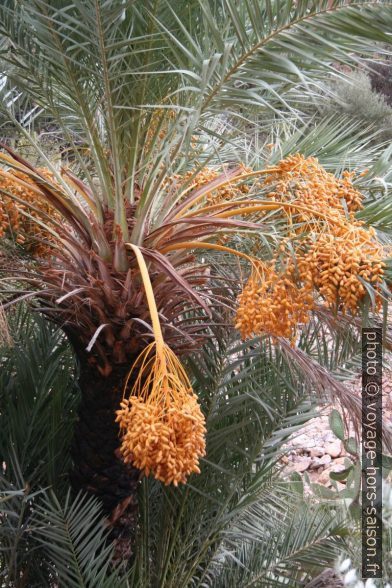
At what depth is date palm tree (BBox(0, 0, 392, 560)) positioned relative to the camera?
1973 mm

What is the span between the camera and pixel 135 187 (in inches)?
98.0

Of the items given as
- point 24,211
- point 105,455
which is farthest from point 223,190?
point 105,455

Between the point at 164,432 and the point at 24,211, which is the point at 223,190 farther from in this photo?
the point at 164,432

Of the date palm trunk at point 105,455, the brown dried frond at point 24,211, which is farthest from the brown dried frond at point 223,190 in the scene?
the date palm trunk at point 105,455

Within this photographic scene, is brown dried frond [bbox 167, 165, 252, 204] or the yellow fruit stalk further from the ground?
brown dried frond [bbox 167, 165, 252, 204]

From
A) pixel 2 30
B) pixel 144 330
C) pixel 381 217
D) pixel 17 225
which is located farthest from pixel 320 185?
pixel 2 30

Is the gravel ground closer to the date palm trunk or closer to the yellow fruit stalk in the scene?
the date palm trunk

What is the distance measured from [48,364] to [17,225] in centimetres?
66

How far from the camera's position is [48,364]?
9.16ft

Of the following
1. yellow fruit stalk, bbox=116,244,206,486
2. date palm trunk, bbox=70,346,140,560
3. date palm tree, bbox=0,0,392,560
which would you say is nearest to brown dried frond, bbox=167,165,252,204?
date palm tree, bbox=0,0,392,560

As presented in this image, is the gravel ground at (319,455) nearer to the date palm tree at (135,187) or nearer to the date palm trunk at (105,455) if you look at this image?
the date palm trunk at (105,455)

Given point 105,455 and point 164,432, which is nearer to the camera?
point 164,432

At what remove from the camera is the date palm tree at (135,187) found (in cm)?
197

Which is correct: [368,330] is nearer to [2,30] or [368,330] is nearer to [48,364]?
[48,364]
